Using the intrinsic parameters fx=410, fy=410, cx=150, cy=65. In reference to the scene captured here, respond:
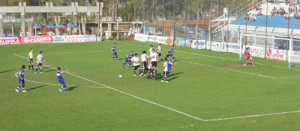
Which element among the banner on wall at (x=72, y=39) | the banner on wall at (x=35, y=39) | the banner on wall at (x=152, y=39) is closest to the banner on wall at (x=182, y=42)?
the banner on wall at (x=152, y=39)

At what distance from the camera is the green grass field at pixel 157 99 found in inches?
772

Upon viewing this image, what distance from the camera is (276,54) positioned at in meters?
44.8

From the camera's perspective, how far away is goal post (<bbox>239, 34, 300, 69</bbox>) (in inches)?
1674

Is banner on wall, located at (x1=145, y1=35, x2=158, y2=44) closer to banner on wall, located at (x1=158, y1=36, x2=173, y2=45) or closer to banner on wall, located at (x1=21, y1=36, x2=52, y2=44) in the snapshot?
banner on wall, located at (x1=158, y1=36, x2=173, y2=45)

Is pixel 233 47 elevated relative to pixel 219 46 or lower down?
lower down

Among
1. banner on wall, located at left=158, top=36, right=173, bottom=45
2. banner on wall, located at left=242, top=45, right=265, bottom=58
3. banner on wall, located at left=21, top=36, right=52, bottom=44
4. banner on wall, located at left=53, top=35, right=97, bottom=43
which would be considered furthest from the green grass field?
banner on wall, located at left=53, top=35, right=97, bottom=43

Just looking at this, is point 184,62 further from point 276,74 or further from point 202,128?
point 202,128

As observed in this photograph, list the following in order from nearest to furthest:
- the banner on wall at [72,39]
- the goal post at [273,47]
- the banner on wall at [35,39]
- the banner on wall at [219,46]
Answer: the goal post at [273,47], the banner on wall at [219,46], the banner on wall at [35,39], the banner on wall at [72,39]

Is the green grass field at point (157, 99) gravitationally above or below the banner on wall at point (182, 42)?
below

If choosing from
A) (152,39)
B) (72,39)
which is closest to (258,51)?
(152,39)

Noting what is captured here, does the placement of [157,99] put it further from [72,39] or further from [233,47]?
[72,39]

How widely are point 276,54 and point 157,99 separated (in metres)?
24.2

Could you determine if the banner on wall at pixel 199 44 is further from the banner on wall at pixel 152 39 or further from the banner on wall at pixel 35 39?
the banner on wall at pixel 35 39

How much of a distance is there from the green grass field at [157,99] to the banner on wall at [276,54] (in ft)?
7.52
